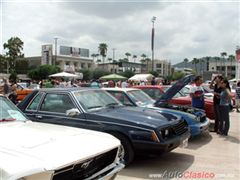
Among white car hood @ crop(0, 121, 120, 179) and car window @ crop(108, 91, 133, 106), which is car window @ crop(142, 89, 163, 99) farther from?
white car hood @ crop(0, 121, 120, 179)

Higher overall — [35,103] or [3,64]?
[3,64]

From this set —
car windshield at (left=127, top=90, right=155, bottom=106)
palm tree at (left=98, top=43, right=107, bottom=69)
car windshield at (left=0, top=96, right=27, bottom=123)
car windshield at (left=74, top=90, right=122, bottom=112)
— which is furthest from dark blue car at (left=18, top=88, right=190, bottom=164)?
palm tree at (left=98, top=43, right=107, bottom=69)

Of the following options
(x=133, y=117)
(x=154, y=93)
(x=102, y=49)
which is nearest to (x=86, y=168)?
(x=133, y=117)

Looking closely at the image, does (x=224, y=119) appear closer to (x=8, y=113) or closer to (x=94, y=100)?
(x=94, y=100)

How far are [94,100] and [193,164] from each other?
235cm

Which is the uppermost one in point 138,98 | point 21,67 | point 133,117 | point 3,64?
point 3,64

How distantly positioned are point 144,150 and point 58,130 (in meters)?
1.87

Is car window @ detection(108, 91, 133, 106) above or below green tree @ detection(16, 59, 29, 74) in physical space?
below

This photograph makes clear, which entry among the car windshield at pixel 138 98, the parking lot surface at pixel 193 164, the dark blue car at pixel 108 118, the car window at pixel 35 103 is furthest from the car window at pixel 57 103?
the car windshield at pixel 138 98

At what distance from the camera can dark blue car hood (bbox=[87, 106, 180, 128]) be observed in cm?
532

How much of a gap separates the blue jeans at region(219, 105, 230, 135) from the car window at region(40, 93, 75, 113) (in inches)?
183

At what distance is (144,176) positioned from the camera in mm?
4988

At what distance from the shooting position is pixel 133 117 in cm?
557

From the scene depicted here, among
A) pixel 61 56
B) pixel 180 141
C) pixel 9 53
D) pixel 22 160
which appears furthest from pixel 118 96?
pixel 61 56
